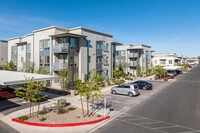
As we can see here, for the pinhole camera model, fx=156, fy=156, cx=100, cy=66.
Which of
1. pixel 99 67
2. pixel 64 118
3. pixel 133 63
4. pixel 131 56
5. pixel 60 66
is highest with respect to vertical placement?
pixel 131 56

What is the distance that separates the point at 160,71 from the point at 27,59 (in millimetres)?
38477

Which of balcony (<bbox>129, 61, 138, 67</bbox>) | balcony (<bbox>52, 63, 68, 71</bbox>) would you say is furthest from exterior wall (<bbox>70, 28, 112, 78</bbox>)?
balcony (<bbox>129, 61, 138, 67</bbox>)

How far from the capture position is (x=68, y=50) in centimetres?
3052

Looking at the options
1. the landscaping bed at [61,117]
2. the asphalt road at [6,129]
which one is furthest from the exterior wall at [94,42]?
the asphalt road at [6,129]

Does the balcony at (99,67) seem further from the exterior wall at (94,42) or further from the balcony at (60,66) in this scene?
the balcony at (60,66)

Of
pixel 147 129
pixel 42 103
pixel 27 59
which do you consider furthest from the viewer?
pixel 27 59

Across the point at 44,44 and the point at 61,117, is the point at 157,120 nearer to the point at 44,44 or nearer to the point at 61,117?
the point at 61,117

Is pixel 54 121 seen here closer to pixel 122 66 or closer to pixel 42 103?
pixel 42 103

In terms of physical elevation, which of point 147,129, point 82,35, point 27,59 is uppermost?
point 82,35

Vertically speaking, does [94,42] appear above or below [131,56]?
above

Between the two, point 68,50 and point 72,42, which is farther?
point 72,42

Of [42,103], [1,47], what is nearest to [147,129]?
[42,103]

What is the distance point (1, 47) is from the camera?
2026 inches

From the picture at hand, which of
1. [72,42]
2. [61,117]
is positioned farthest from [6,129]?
[72,42]
